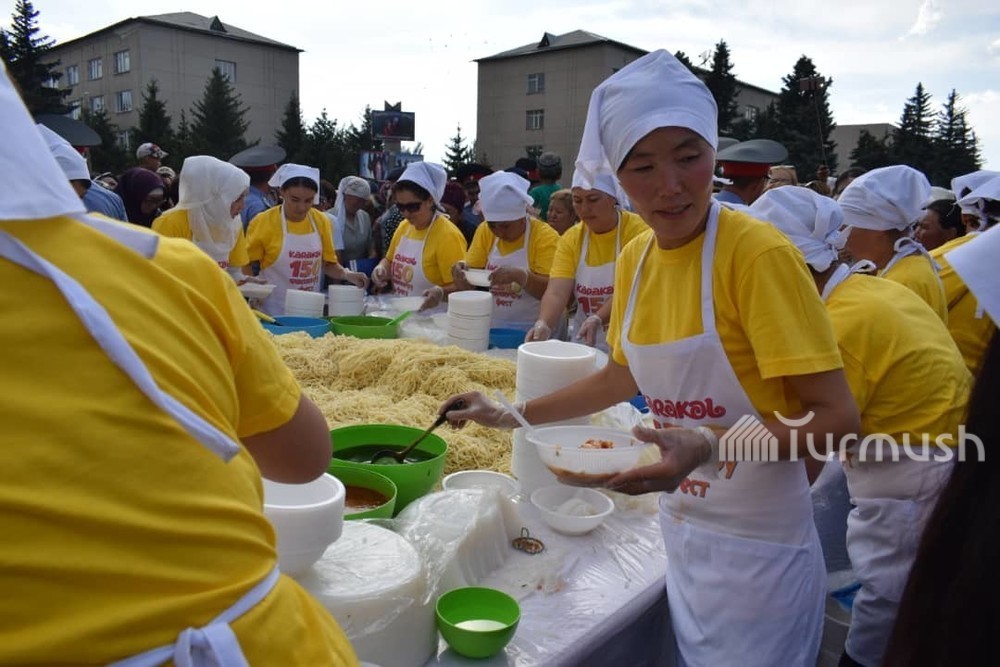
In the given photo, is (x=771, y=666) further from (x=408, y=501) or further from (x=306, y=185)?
(x=306, y=185)

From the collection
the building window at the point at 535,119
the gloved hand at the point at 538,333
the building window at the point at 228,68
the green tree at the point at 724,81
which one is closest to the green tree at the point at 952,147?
the green tree at the point at 724,81

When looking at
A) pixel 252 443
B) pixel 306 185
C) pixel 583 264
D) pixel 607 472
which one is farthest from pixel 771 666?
pixel 306 185

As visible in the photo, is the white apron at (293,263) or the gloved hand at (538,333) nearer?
the gloved hand at (538,333)

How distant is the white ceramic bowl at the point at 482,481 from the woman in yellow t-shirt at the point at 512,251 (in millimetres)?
2237

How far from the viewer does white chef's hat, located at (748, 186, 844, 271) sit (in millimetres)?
2150

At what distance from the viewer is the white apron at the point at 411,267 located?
16.7ft

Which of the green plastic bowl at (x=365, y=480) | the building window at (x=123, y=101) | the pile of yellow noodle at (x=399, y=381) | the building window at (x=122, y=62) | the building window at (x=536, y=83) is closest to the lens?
the green plastic bowl at (x=365, y=480)

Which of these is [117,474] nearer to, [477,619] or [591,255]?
[477,619]

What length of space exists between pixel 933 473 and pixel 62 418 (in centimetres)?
219

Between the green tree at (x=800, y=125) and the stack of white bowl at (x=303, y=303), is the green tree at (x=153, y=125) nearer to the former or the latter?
the green tree at (x=800, y=125)

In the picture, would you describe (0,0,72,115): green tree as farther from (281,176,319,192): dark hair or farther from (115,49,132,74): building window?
(281,176,319,192): dark hair

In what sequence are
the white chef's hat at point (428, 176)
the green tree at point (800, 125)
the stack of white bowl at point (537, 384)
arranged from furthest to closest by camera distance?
1. the green tree at point (800, 125)
2. the white chef's hat at point (428, 176)
3. the stack of white bowl at point (537, 384)

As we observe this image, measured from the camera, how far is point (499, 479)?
2.17 m

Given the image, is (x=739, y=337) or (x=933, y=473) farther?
(x=933, y=473)
